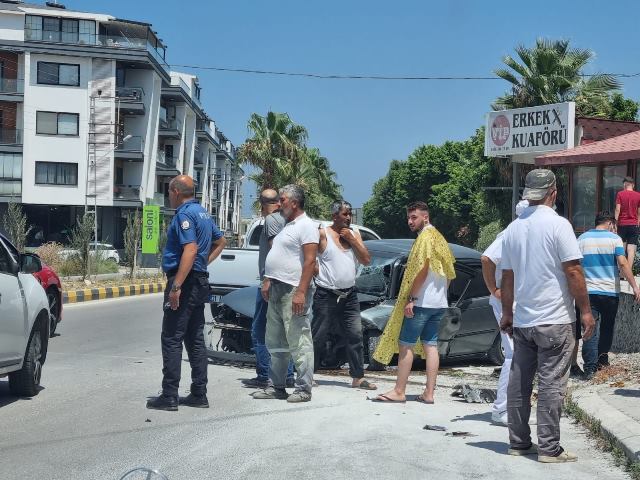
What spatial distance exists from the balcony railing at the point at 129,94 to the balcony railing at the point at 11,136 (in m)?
6.53

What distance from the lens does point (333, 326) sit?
9.15 meters

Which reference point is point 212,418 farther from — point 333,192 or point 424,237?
point 333,192

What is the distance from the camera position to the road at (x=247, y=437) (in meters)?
5.80

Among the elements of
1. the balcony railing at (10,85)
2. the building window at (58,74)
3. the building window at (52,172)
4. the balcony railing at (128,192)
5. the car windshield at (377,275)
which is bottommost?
the car windshield at (377,275)

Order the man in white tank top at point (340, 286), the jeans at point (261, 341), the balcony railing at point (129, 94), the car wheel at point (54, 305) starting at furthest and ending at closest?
the balcony railing at point (129, 94) < the car wheel at point (54, 305) < the jeans at point (261, 341) < the man in white tank top at point (340, 286)

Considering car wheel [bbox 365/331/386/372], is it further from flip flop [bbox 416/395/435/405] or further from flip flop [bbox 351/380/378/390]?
flip flop [bbox 416/395/435/405]

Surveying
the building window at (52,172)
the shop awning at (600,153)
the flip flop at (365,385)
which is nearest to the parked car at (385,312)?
the flip flop at (365,385)

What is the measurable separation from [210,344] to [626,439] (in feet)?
17.8

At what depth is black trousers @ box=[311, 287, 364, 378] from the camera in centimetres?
A: 895

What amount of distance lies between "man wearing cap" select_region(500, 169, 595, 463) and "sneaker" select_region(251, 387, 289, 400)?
2.74m

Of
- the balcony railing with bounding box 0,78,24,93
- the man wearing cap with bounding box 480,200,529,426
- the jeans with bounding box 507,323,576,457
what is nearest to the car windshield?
the man wearing cap with bounding box 480,200,529,426

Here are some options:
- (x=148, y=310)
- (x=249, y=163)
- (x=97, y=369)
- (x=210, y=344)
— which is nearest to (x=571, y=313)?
(x=210, y=344)

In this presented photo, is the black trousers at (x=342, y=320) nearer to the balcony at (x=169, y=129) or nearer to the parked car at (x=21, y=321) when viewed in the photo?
the parked car at (x=21, y=321)

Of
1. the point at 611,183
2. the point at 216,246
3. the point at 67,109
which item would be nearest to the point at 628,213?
the point at 611,183
